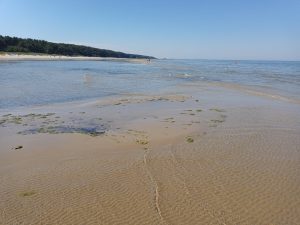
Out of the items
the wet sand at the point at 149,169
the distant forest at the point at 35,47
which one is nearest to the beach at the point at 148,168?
the wet sand at the point at 149,169

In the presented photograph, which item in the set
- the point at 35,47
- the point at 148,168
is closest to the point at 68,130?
the point at 148,168

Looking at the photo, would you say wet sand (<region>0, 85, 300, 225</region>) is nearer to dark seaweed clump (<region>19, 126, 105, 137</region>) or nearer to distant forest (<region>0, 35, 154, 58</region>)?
dark seaweed clump (<region>19, 126, 105, 137</region>)

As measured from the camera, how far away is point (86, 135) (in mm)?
9469

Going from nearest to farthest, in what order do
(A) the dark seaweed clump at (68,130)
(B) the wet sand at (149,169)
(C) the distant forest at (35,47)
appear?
(B) the wet sand at (149,169) → (A) the dark seaweed clump at (68,130) → (C) the distant forest at (35,47)

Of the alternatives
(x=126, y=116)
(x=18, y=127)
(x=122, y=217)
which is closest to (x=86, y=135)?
(x=18, y=127)

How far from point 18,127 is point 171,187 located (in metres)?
6.12

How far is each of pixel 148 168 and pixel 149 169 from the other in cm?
6

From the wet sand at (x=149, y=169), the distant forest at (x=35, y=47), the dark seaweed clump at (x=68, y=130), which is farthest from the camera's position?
the distant forest at (x=35, y=47)

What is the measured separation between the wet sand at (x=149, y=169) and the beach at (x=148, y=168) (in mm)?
17

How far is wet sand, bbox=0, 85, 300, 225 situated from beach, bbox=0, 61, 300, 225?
17 millimetres

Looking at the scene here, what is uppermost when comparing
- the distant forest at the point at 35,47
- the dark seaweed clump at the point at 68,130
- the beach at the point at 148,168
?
the beach at the point at 148,168

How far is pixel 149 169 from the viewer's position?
6785 mm

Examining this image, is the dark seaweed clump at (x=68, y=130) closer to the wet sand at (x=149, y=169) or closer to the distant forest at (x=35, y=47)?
the wet sand at (x=149, y=169)

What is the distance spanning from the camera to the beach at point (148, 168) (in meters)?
5.11
